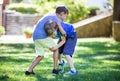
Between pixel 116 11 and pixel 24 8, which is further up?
pixel 116 11

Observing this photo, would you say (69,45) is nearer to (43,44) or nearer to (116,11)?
(43,44)

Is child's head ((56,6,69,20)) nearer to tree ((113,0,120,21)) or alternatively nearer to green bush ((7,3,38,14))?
tree ((113,0,120,21))

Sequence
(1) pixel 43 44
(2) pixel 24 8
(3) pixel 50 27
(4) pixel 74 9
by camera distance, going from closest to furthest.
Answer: (3) pixel 50 27 → (1) pixel 43 44 → (4) pixel 74 9 → (2) pixel 24 8

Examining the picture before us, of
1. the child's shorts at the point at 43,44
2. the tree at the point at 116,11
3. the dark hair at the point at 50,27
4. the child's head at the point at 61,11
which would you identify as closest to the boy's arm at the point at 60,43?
the child's shorts at the point at 43,44

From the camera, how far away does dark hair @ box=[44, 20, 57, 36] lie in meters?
7.01

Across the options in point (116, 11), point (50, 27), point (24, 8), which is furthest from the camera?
point (24, 8)

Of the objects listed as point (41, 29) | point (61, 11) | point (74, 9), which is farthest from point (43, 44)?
point (74, 9)

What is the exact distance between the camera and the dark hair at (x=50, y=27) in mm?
7012

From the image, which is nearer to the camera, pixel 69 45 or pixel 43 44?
pixel 43 44

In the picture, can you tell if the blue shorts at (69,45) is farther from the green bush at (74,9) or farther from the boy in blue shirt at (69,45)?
the green bush at (74,9)

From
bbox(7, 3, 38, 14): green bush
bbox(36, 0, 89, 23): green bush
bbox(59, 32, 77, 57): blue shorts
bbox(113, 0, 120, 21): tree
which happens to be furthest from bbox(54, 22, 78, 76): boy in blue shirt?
bbox(7, 3, 38, 14): green bush

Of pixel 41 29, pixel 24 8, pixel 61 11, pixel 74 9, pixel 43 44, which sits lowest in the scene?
pixel 24 8

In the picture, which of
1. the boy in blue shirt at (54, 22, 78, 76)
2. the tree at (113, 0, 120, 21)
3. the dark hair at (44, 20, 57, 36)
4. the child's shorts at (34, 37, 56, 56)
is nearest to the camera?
the dark hair at (44, 20, 57, 36)

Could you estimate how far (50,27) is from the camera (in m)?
7.02
